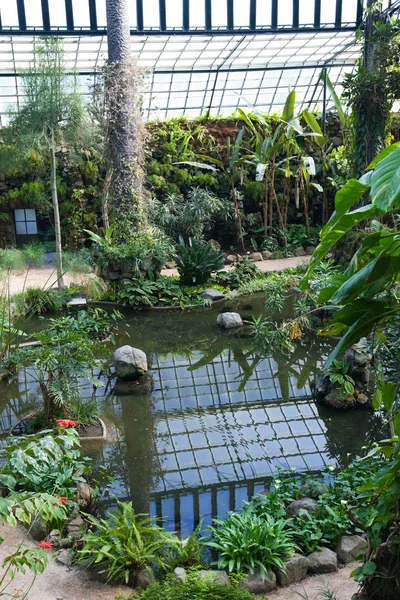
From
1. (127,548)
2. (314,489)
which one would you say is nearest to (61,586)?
(127,548)

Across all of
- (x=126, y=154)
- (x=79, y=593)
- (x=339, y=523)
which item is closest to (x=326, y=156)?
(x=126, y=154)

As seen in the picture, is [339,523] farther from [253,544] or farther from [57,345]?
[57,345]

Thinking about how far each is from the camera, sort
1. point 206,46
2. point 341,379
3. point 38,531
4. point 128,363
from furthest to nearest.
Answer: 1. point 206,46
2. point 128,363
3. point 341,379
4. point 38,531

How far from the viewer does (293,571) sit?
4.17m

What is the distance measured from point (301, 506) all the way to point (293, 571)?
0.68 metres

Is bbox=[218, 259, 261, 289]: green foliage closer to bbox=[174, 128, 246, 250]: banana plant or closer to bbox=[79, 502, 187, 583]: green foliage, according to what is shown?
bbox=[174, 128, 246, 250]: banana plant

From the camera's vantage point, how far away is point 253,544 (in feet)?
13.8

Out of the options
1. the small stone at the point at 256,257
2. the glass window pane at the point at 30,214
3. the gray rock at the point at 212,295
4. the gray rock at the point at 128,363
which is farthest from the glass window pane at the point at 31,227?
the gray rock at the point at 128,363

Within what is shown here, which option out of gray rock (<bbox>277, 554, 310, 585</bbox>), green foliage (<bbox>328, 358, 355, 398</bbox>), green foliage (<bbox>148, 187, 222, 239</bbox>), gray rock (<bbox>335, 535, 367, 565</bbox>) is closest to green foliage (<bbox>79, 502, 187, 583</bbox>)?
gray rock (<bbox>277, 554, 310, 585</bbox>)

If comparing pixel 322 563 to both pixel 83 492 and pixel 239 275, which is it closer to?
pixel 83 492

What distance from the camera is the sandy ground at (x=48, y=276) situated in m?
A: 11.3

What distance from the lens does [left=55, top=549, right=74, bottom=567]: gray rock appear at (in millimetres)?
4259

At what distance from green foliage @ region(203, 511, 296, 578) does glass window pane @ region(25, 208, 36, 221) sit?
12.9 m

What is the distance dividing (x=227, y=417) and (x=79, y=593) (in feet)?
10.2
